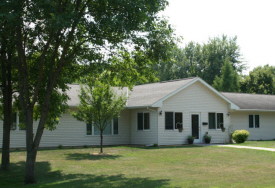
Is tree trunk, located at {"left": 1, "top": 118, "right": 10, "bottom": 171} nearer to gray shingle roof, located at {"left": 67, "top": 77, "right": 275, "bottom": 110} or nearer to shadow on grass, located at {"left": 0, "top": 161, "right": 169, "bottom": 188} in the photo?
shadow on grass, located at {"left": 0, "top": 161, "right": 169, "bottom": 188}

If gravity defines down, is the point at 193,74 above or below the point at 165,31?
above

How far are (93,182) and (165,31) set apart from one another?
5.63 m

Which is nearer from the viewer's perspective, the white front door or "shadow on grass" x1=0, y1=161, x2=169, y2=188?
"shadow on grass" x1=0, y1=161, x2=169, y2=188

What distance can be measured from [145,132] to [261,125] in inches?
448

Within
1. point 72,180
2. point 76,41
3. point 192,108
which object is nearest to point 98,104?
point 76,41

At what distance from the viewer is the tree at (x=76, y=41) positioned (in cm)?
1009

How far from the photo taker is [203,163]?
13.9 m

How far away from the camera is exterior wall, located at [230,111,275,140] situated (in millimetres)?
27109

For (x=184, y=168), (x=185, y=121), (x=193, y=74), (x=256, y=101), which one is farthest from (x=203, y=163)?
(x=193, y=74)

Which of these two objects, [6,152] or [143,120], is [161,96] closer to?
[143,120]

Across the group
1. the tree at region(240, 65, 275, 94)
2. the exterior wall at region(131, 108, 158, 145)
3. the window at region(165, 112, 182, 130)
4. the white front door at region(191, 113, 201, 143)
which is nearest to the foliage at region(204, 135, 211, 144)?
the white front door at region(191, 113, 201, 143)

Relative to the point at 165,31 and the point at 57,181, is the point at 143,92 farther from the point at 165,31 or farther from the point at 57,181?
the point at 57,181

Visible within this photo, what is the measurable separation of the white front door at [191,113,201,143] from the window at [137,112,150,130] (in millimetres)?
3316

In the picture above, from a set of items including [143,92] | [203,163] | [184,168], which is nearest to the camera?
[184,168]
